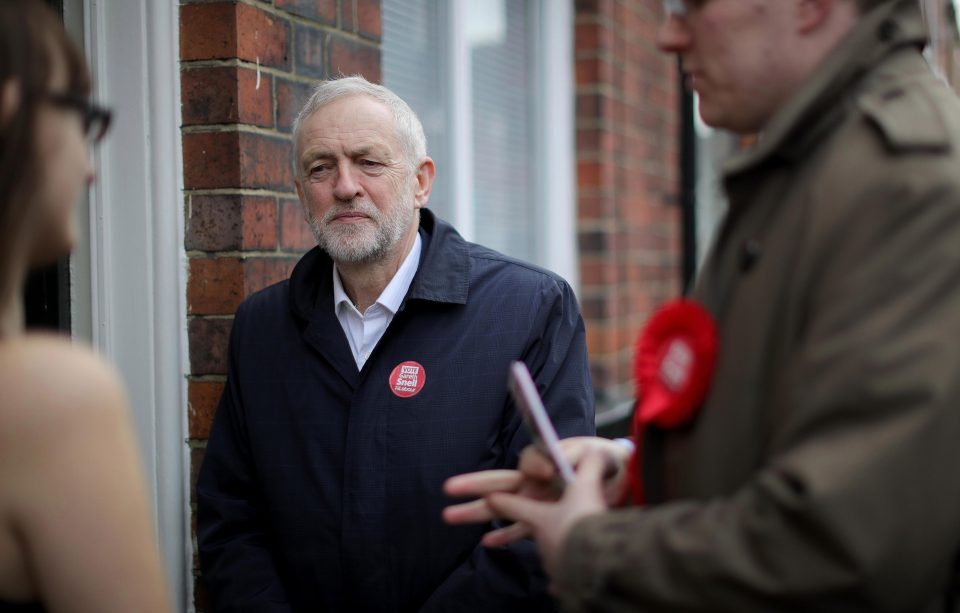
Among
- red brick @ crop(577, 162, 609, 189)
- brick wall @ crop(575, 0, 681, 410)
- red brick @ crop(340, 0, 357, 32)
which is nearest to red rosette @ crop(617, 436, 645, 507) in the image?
red brick @ crop(340, 0, 357, 32)

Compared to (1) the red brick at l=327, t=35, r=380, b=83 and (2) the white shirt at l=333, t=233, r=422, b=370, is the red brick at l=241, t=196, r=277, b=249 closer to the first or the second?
(2) the white shirt at l=333, t=233, r=422, b=370

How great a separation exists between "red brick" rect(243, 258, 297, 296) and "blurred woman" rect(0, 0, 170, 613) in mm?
1250

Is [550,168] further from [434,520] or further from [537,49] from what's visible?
[434,520]

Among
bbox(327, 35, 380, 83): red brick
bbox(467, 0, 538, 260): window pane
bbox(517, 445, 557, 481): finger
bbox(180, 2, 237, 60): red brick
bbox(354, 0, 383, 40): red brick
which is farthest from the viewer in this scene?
bbox(467, 0, 538, 260): window pane

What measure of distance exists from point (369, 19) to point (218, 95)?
687 millimetres

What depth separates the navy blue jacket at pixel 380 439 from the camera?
2111 mm

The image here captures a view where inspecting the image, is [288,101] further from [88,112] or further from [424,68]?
[88,112]

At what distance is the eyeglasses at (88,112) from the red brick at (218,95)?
3.73 feet

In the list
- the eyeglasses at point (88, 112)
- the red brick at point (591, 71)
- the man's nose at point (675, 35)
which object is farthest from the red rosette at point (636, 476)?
the red brick at point (591, 71)

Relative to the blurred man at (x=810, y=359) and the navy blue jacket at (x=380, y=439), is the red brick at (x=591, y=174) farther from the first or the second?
the blurred man at (x=810, y=359)

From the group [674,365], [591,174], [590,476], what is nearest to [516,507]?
[590,476]

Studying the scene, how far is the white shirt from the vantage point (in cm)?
234

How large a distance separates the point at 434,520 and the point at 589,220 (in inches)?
106

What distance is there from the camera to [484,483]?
151cm
